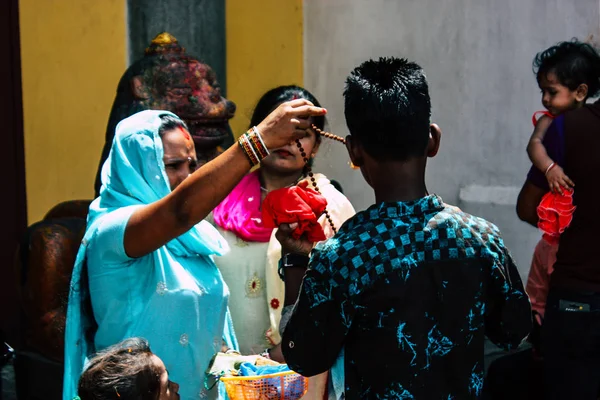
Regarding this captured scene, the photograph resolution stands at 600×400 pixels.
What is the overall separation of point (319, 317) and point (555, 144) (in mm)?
2351

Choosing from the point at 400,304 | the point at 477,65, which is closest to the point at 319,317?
the point at 400,304

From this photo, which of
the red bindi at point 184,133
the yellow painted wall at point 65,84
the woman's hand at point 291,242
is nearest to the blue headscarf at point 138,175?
the red bindi at point 184,133

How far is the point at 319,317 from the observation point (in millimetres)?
2291

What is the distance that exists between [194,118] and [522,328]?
258cm

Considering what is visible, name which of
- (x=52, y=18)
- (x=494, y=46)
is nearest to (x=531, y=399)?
(x=494, y=46)

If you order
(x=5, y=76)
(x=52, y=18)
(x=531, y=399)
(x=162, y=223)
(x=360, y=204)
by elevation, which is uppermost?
(x=52, y=18)

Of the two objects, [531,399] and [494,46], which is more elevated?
[494,46]

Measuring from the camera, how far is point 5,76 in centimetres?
629

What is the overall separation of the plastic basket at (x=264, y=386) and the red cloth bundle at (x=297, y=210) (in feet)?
Answer: 1.56

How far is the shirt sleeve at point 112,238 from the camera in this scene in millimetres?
2924

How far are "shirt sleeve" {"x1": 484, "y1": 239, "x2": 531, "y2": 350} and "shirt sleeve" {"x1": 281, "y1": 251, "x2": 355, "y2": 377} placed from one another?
38cm

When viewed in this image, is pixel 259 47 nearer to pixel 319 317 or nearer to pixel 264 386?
pixel 264 386

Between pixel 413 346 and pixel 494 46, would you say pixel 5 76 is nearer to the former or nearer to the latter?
pixel 494 46

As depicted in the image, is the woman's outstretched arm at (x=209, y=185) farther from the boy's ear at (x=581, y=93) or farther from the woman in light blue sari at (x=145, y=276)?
the boy's ear at (x=581, y=93)
